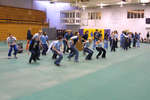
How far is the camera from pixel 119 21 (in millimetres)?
39188

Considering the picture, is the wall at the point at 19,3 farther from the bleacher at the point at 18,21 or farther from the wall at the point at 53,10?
the wall at the point at 53,10

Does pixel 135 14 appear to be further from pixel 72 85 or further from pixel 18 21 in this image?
pixel 72 85

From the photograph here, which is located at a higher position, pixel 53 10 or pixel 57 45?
pixel 53 10

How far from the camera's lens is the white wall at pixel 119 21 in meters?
36.7

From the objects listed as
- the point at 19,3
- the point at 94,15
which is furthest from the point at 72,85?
the point at 94,15

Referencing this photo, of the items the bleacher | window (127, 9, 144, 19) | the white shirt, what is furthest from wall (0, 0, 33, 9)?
the white shirt

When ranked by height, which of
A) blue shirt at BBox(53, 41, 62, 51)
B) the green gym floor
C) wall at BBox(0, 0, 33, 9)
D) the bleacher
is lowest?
the green gym floor

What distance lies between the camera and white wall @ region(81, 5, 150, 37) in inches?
1446

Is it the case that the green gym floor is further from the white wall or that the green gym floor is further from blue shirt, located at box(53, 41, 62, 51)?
the white wall

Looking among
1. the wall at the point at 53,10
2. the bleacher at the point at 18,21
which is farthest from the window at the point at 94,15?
the bleacher at the point at 18,21

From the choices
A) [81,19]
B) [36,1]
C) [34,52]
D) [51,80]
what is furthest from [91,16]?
[51,80]

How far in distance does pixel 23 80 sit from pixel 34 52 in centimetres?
364

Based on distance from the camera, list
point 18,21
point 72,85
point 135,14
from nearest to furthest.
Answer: point 72,85, point 18,21, point 135,14

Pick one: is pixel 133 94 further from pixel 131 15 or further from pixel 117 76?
pixel 131 15
